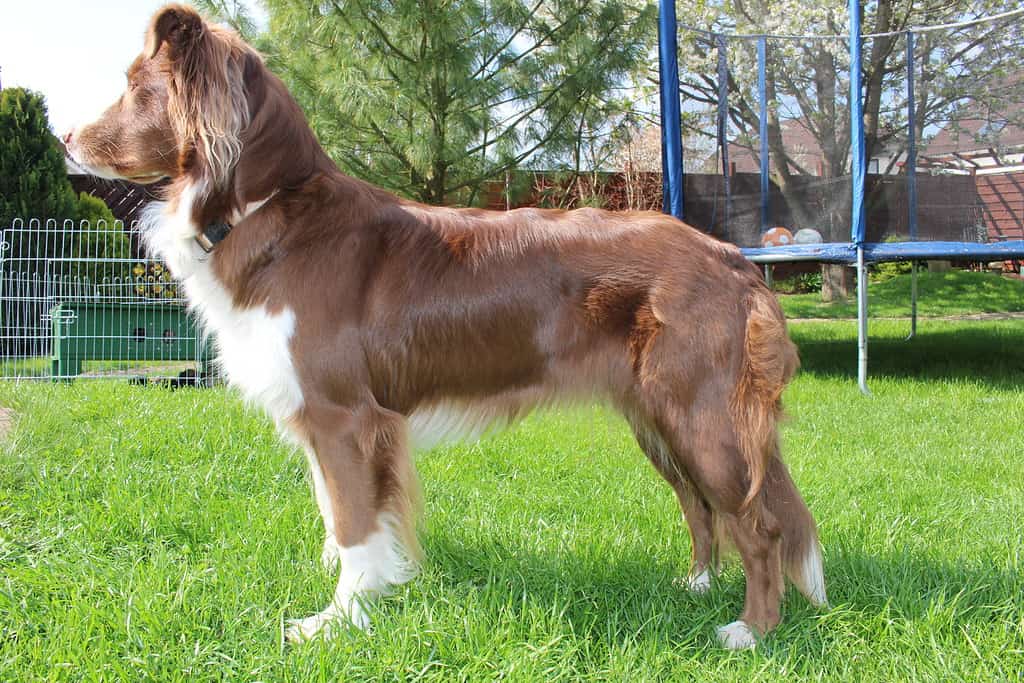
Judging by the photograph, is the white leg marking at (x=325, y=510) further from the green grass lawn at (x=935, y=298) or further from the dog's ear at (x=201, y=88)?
the green grass lawn at (x=935, y=298)

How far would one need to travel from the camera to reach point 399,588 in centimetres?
256

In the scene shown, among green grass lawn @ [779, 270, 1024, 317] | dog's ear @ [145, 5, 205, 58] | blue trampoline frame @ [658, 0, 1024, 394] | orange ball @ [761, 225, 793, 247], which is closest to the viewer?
dog's ear @ [145, 5, 205, 58]

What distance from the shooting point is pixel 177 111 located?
2.38 m

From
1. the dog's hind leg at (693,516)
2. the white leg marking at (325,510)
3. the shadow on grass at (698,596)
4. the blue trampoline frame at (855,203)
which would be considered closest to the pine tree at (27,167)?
the blue trampoline frame at (855,203)

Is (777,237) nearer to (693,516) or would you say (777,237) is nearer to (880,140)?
(880,140)

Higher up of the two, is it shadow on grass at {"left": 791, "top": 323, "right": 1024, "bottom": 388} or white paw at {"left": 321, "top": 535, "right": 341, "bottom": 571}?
shadow on grass at {"left": 791, "top": 323, "right": 1024, "bottom": 388}

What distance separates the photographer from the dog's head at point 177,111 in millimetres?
2359

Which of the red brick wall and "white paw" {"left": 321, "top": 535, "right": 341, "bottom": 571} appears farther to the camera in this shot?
the red brick wall

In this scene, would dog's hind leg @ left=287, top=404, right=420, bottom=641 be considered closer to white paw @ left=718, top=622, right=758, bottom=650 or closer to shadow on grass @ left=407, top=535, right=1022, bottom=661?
shadow on grass @ left=407, top=535, right=1022, bottom=661

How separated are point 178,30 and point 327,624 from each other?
1885mm

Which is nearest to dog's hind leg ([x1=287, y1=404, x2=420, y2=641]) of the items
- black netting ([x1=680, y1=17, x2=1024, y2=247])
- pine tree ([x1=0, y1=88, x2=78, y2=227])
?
black netting ([x1=680, y1=17, x2=1024, y2=247])

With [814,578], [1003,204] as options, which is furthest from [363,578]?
[1003,204]

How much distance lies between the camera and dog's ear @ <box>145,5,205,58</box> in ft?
7.62

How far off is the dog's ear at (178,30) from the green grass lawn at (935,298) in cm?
1264
